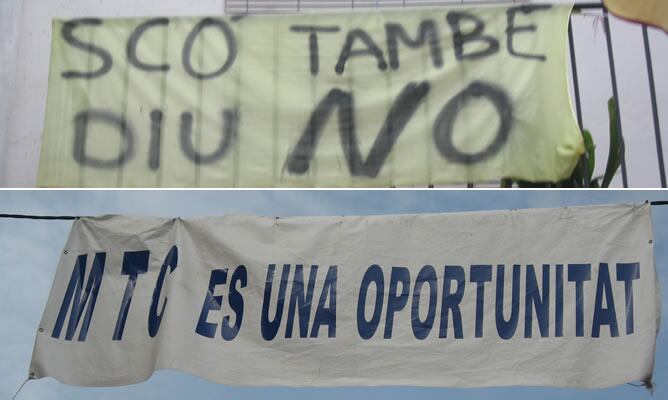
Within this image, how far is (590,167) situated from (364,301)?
160 cm

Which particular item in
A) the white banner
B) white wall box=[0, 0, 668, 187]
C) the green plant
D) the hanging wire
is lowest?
the white banner

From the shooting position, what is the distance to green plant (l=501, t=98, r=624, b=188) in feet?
19.0

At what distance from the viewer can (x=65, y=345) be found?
5887 millimetres

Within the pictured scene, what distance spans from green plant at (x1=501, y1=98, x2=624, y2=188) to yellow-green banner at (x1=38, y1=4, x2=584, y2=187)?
0.42 ft

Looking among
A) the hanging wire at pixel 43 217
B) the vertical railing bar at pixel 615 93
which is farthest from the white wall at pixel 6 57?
the vertical railing bar at pixel 615 93

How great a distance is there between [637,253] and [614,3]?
4.85 ft

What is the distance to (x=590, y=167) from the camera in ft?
19.8

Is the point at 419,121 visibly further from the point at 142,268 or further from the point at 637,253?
the point at 142,268

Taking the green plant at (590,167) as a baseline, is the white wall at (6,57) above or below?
above

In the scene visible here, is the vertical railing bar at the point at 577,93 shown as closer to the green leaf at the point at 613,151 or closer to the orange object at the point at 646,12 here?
the green leaf at the point at 613,151

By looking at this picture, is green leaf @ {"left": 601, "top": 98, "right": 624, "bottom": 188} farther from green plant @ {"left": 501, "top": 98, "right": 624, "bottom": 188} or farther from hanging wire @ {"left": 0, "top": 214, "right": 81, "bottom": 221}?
hanging wire @ {"left": 0, "top": 214, "right": 81, "bottom": 221}

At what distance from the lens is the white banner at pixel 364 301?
5602 mm

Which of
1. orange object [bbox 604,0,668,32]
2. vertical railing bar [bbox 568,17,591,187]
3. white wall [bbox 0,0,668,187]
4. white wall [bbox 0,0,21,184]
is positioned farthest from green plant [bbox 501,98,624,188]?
white wall [bbox 0,0,21,184]

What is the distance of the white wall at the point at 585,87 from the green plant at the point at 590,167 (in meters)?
0.27
